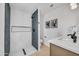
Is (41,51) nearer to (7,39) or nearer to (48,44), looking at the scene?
(48,44)

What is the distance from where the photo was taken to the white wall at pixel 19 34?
1.09m

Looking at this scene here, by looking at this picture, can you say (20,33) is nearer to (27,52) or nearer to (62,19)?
(27,52)

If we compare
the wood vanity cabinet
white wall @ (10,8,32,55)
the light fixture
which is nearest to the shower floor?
white wall @ (10,8,32,55)

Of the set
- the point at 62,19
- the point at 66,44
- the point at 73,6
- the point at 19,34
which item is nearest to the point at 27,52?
the point at 19,34

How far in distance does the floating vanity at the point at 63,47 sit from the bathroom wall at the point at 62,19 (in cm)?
8

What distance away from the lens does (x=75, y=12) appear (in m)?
1.04

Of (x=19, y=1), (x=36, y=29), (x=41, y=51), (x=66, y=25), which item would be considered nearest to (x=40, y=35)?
(x=36, y=29)

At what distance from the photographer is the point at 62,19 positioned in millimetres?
1082

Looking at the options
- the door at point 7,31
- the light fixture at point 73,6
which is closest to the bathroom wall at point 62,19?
the light fixture at point 73,6

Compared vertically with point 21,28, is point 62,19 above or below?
above

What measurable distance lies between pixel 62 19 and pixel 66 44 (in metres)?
0.30

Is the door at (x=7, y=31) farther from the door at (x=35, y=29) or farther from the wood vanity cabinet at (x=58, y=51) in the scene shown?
the wood vanity cabinet at (x=58, y=51)

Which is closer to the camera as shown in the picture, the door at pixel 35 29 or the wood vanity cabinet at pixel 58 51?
the wood vanity cabinet at pixel 58 51

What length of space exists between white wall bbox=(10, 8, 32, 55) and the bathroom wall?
22 centimetres
